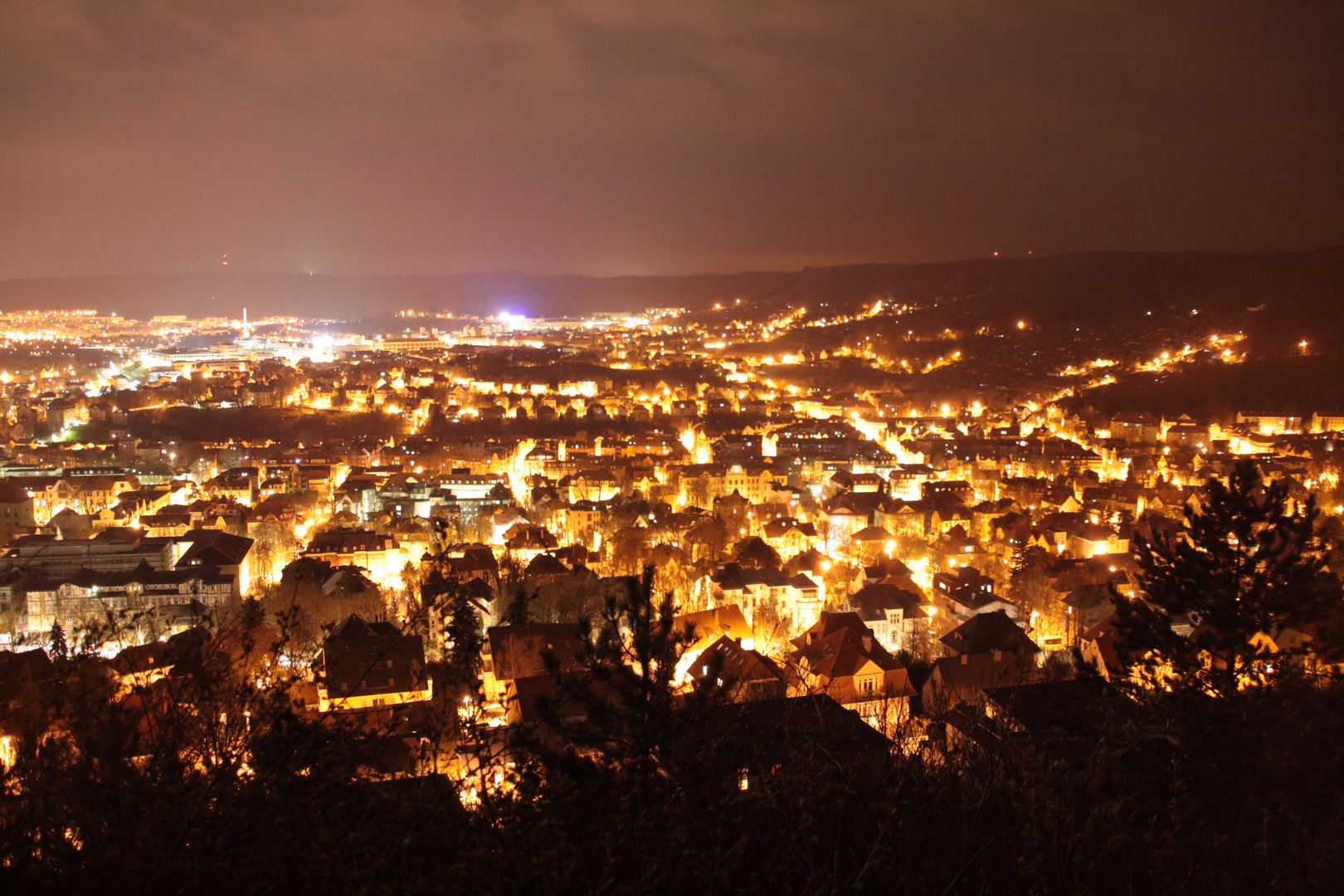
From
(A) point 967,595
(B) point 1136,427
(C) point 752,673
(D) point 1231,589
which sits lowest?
(A) point 967,595

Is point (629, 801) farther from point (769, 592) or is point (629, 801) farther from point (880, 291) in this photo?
point (880, 291)

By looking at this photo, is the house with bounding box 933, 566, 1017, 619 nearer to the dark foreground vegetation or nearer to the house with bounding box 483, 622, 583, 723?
the house with bounding box 483, 622, 583, 723

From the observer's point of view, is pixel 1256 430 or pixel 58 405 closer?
pixel 1256 430

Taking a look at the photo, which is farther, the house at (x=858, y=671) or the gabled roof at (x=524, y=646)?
the gabled roof at (x=524, y=646)

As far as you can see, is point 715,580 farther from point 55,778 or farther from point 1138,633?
point 55,778

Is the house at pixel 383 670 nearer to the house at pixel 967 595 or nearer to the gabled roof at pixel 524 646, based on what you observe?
the gabled roof at pixel 524 646

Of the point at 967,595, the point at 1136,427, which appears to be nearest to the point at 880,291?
the point at 1136,427

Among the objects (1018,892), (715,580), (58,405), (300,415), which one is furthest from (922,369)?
(1018,892)

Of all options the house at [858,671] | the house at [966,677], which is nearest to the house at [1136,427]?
the house at [966,677]

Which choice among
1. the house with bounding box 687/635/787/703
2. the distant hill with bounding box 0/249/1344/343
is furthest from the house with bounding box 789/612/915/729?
the distant hill with bounding box 0/249/1344/343
